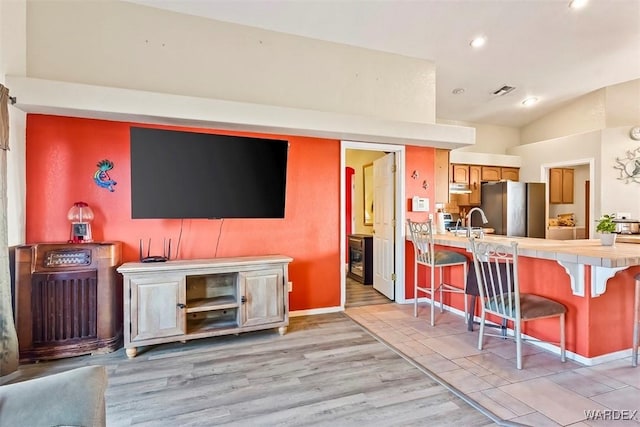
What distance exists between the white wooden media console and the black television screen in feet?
1.66

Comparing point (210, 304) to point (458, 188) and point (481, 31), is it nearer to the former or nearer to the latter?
point (481, 31)

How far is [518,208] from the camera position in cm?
582

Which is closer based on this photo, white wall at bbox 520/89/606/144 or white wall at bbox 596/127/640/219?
white wall at bbox 596/127/640/219

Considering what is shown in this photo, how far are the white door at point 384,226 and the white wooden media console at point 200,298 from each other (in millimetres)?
1856

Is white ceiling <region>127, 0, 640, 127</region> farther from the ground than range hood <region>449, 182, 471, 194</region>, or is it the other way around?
white ceiling <region>127, 0, 640, 127</region>

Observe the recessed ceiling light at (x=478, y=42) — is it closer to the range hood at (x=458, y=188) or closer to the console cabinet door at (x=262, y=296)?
the range hood at (x=458, y=188)

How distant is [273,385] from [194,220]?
186 centimetres

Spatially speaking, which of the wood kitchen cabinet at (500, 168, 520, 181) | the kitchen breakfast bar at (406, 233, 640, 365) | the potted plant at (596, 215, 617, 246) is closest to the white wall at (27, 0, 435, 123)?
the potted plant at (596, 215, 617, 246)

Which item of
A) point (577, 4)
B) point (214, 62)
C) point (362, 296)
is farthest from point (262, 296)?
point (577, 4)

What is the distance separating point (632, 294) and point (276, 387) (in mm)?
3081

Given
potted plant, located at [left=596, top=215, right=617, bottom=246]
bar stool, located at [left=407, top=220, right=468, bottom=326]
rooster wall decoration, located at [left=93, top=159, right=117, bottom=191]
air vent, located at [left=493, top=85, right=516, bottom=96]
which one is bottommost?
bar stool, located at [left=407, top=220, right=468, bottom=326]

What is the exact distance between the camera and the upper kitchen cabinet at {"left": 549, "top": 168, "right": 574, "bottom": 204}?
6469mm

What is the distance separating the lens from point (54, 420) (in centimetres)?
112

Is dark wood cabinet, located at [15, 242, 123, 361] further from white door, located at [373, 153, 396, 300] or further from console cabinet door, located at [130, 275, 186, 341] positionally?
white door, located at [373, 153, 396, 300]
